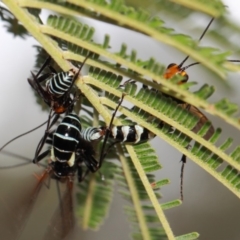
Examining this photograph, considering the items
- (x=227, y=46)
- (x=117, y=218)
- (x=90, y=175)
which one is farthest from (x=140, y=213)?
(x=117, y=218)

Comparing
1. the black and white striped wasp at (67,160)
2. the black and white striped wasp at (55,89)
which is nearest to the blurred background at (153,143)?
the black and white striped wasp at (67,160)

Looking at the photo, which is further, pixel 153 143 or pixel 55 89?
pixel 153 143

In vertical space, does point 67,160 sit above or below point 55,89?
below

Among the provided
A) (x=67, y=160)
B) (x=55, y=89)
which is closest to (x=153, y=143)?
(x=67, y=160)

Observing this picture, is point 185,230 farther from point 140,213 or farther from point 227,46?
point 227,46

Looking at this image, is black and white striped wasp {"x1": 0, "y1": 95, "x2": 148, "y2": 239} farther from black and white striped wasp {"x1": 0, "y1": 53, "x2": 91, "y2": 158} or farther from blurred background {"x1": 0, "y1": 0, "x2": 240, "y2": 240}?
blurred background {"x1": 0, "y1": 0, "x2": 240, "y2": 240}

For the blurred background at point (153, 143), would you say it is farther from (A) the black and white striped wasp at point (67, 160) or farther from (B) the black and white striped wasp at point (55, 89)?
(B) the black and white striped wasp at point (55, 89)

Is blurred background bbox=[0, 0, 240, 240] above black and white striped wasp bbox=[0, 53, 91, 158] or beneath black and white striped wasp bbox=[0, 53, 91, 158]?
beneath

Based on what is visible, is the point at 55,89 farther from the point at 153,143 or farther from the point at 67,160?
the point at 153,143

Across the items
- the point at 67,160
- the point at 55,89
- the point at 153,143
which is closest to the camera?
the point at 55,89

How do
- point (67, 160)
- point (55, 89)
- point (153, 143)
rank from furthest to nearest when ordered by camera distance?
1. point (153, 143)
2. point (67, 160)
3. point (55, 89)

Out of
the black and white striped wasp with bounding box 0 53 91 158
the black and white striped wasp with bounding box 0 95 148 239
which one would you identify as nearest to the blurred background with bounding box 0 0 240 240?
the black and white striped wasp with bounding box 0 95 148 239
